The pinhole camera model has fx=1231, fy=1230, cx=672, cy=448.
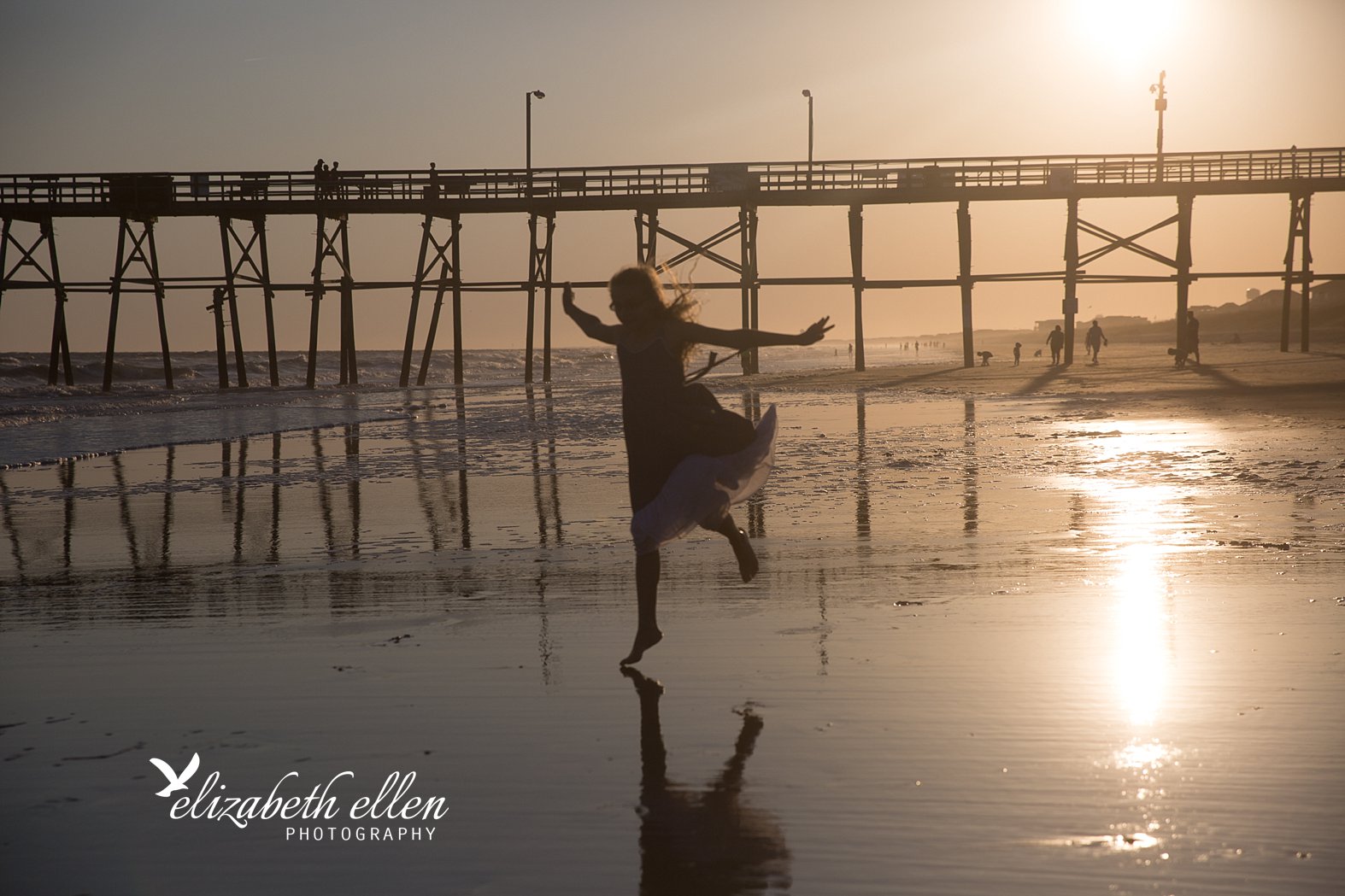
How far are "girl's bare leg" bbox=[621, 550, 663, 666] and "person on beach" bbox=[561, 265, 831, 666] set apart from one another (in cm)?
1

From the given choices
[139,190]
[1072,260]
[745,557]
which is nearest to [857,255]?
[1072,260]

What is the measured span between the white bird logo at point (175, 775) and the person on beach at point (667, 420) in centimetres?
176

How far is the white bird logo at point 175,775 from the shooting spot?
10.0 feet

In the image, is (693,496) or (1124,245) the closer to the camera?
(693,496)

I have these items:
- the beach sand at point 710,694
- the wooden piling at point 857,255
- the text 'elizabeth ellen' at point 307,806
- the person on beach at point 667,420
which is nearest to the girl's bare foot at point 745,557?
the beach sand at point 710,694

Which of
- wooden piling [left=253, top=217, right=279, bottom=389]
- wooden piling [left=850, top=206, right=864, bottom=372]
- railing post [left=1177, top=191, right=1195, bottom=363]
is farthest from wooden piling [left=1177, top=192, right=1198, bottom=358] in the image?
wooden piling [left=253, top=217, right=279, bottom=389]

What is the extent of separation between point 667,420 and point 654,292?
50cm

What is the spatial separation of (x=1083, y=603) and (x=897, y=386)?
22.6 metres

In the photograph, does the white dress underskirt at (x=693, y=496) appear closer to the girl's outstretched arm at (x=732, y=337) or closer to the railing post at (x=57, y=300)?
the girl's outstretched arm at (x=732, y=337)

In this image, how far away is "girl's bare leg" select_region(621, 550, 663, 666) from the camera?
433 cm

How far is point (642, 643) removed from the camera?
434cm

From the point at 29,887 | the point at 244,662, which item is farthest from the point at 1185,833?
the point at 244,662

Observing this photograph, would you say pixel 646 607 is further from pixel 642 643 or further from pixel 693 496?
pixel 693 496

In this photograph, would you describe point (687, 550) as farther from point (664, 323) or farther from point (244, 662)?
point (244, 662)
